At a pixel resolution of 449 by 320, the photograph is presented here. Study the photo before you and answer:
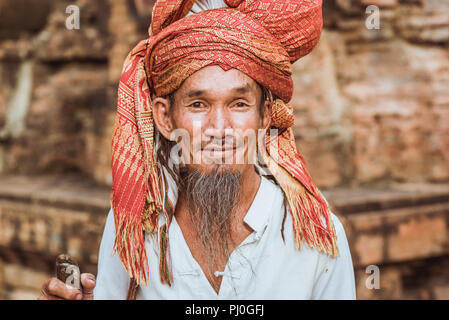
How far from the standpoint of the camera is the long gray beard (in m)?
1.34

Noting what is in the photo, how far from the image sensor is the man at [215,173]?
1.29 m

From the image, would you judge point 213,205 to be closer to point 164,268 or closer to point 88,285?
point 164,268

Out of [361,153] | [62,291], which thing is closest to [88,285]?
[62,291]

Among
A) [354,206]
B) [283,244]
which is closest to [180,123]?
[283,244]

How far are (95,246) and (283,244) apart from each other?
68.8 inches

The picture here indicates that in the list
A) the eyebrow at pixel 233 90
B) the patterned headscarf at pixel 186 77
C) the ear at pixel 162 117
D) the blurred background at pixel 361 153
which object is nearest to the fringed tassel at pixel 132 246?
the patterned headscarf at pixel 186 77

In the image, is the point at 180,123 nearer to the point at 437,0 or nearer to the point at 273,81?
the point at 273,81

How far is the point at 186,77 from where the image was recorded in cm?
129

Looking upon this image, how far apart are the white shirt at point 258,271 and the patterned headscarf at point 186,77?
3 centimetres

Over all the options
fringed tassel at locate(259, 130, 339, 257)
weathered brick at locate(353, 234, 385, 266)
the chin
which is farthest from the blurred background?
the chin

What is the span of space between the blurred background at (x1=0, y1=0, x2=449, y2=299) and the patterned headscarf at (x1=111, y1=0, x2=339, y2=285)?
126cm

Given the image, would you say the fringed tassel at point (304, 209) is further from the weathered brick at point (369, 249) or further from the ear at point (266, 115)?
the weathered brick at point (369, 249)

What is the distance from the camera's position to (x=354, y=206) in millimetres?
2621

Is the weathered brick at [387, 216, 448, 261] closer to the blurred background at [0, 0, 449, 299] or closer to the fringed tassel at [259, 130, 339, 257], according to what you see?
the blurred background at [0, 0, 449, 299]
